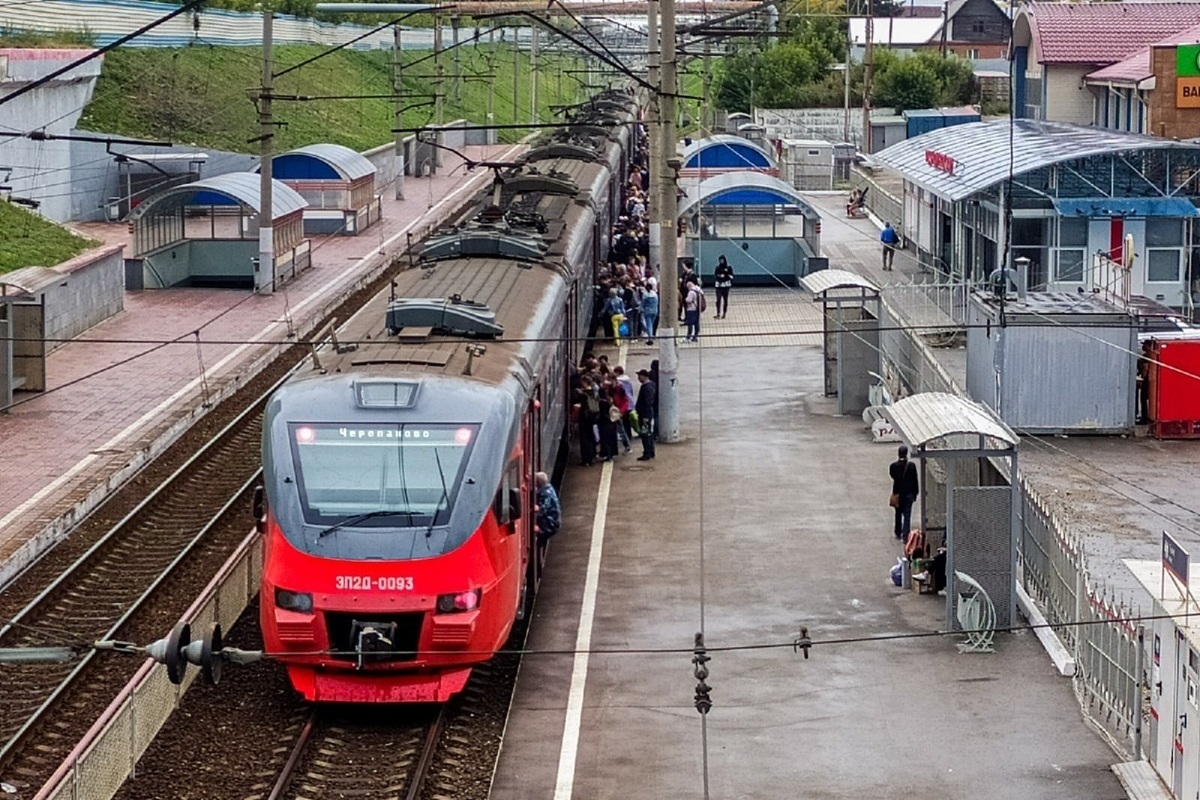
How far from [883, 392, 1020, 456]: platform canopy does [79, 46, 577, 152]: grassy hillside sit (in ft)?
90.2

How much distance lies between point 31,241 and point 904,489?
22988 mm

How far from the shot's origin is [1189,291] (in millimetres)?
35906

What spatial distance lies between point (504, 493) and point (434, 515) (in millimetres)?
824

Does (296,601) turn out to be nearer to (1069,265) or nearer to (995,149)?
(1069,265)

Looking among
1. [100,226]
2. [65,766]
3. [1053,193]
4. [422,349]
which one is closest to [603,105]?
[100,226]

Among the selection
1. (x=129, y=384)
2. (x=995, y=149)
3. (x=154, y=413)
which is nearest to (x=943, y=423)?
(x=154, y=413)

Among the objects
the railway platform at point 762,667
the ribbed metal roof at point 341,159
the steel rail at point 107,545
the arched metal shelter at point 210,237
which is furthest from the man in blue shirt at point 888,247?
the railway platform at point 762,667

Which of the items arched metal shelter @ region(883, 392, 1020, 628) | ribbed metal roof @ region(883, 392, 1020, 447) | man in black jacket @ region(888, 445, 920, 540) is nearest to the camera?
arched metal shelter @ region(883, 392, 1020, 628)

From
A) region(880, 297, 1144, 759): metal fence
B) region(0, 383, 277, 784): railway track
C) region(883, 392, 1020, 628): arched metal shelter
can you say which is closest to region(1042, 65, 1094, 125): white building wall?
region(0, 383, 277, 784): railway track

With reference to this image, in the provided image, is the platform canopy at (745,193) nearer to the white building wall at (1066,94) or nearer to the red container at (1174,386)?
the white building wall at (1066,94)

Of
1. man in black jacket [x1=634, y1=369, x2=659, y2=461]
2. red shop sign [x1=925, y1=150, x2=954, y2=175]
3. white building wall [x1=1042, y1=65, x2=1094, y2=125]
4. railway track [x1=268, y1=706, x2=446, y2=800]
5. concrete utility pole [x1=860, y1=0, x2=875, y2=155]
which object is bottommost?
railway track [x1=268, y1=706, x2=446, y2=800]

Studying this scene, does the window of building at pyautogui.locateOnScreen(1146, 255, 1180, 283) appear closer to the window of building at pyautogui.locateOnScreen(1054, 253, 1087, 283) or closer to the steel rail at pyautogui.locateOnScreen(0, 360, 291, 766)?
the window of building at pyautogui.locateOnScreen(1054, 253, 1087, 283)

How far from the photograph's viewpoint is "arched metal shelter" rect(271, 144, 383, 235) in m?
53.0

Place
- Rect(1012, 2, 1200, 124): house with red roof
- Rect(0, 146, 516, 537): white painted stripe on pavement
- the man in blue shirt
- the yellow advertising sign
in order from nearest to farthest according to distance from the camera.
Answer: Rect(0, 146, 516, 537): white painted stripe on pavement
the yellow advertising sign
the man in blue shirt
Rect(1012, 2, 1200, 124): house with red roof
